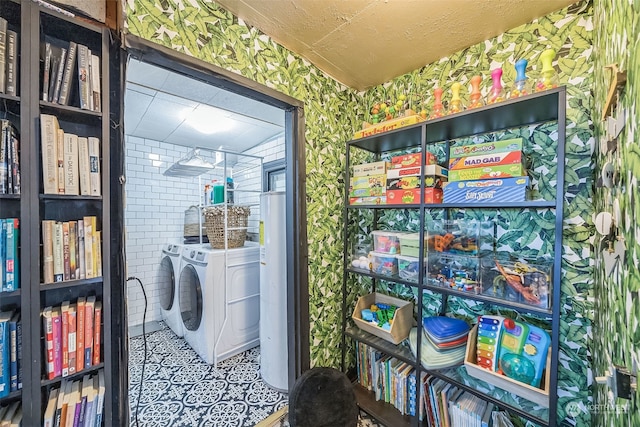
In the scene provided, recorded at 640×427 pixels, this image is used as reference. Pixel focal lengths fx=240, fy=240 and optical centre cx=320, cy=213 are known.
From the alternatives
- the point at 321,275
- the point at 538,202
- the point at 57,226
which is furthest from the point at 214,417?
the point at 538,202

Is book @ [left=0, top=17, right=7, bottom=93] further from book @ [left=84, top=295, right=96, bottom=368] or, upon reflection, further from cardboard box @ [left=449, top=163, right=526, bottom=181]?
cardboard box @ [left=449, top=163, right=526, bottom=181]

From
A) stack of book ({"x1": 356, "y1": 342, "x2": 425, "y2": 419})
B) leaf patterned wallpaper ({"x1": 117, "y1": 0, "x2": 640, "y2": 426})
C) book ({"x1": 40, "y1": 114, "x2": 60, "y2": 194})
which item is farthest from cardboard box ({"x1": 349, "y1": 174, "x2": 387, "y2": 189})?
book ({"x1": 40, "y1": 114, "x2": 60, "y2": 194})

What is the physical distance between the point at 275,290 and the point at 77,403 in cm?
113

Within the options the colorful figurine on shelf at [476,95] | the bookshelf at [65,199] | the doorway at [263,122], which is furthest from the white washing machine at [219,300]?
the colorful figurine on shelf at [476,95]

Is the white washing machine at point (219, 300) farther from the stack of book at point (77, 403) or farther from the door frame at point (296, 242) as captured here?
the stack of book at point (77, 403)

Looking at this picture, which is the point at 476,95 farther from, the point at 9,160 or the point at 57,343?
the point at 57,343

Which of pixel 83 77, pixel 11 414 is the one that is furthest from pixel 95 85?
pixel 11 414

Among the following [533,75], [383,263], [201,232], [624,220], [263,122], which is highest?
[263,122]

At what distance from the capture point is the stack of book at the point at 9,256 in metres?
0.75

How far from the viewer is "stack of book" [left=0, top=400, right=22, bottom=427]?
2.53 feet

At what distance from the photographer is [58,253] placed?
847 millimetres

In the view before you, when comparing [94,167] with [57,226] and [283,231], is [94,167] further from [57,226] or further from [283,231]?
[283,231]

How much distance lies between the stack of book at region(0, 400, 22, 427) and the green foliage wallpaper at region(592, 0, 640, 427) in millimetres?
1687

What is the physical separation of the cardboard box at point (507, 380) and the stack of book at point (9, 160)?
1921 millimetres
